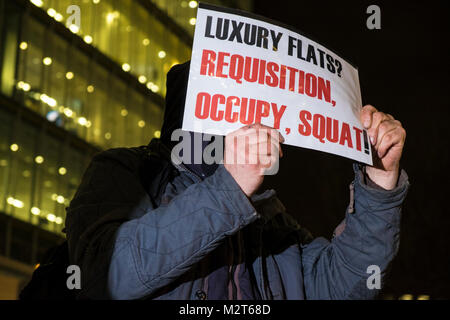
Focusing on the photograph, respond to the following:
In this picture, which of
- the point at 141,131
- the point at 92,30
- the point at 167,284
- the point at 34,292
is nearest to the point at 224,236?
the point at 167,284

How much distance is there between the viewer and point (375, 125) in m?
2.64

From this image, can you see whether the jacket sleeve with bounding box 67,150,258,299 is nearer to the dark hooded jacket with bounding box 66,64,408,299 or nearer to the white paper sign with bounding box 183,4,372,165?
the dark hooded jacket with bounding box 66,64,408,299

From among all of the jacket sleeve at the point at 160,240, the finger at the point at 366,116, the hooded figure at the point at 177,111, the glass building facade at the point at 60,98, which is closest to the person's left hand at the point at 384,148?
the finger at the point at 366,116

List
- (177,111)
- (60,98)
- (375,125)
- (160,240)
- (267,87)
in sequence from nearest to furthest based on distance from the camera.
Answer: (160,240), (267,87), (375,125), (177,111), (60,98)

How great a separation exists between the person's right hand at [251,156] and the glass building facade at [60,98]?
1253 centimetres

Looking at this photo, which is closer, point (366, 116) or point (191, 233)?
point (191, 233)

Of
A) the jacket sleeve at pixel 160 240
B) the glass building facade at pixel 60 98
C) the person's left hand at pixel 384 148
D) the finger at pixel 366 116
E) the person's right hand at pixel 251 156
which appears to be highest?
the glass building facade at pixel 60 98

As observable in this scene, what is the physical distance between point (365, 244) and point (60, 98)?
17256 millimetres

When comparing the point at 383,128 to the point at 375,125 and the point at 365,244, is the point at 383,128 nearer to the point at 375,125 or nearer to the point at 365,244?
the point at 375,125

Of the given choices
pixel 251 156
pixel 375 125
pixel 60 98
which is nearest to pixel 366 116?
pixel 375 125

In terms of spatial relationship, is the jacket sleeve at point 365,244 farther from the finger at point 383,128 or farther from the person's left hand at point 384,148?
the finger at point 383,128

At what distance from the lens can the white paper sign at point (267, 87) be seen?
2275 mm

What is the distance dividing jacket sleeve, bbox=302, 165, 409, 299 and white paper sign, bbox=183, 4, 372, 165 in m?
0.15
